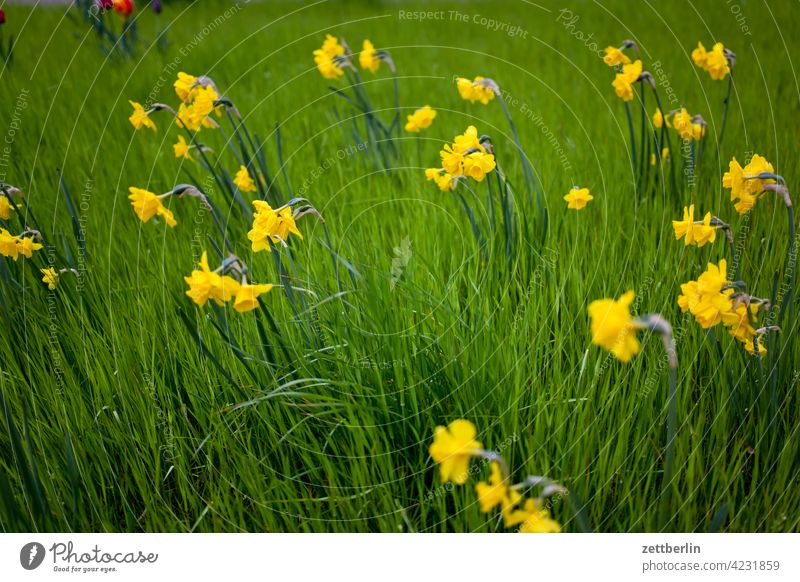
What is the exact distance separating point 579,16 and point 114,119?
1998mm

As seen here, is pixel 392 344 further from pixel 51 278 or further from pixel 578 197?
pixel 51 278

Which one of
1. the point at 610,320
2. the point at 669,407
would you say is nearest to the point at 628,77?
the point at 669,407

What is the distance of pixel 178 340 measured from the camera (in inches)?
61.2

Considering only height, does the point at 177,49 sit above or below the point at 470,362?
above

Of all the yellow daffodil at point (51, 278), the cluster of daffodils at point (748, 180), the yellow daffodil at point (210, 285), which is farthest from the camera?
the yellow daffodil at point (51, 278)

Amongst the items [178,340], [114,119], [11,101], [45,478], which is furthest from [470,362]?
[11,101]

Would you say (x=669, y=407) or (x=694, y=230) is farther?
(x=694, y=230)

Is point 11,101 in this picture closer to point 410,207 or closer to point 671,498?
point 410,207

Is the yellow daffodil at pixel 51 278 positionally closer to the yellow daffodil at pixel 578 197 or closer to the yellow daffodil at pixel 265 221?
the yellow daffodil at pixel 265 221
